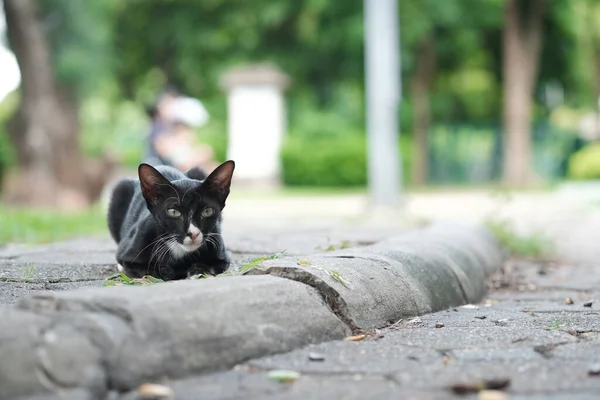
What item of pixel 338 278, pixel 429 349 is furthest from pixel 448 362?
pixel 338 278

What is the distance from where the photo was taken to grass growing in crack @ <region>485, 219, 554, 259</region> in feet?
25.5

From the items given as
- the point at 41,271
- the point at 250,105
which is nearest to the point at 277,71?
the point at 250,105

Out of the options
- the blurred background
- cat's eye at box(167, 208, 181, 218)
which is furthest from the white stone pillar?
cat's eye at box(167, 208, 181, 218)

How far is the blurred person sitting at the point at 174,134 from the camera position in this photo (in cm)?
890

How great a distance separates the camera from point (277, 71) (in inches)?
920

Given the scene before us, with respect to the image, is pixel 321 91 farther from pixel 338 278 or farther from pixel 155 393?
pixel 155 393

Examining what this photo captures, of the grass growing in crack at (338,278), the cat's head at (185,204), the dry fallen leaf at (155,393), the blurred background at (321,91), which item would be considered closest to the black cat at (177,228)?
the cat's head at (185,204)

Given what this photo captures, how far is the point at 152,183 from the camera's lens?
391 cm

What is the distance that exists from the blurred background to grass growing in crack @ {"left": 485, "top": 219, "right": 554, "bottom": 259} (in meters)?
6.42

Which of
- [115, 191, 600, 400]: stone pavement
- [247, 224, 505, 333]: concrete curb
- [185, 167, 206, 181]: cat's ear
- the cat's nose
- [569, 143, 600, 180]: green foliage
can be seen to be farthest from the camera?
[569, 143, 600, 180]: green foliage

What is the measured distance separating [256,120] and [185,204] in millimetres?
19067

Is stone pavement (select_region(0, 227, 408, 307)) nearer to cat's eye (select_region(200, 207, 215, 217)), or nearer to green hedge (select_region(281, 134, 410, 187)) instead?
cat's eye (select_region(200, 207, 215, 217))

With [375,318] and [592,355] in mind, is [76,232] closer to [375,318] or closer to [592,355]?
[375,318]

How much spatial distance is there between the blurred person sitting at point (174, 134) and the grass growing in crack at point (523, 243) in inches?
115
